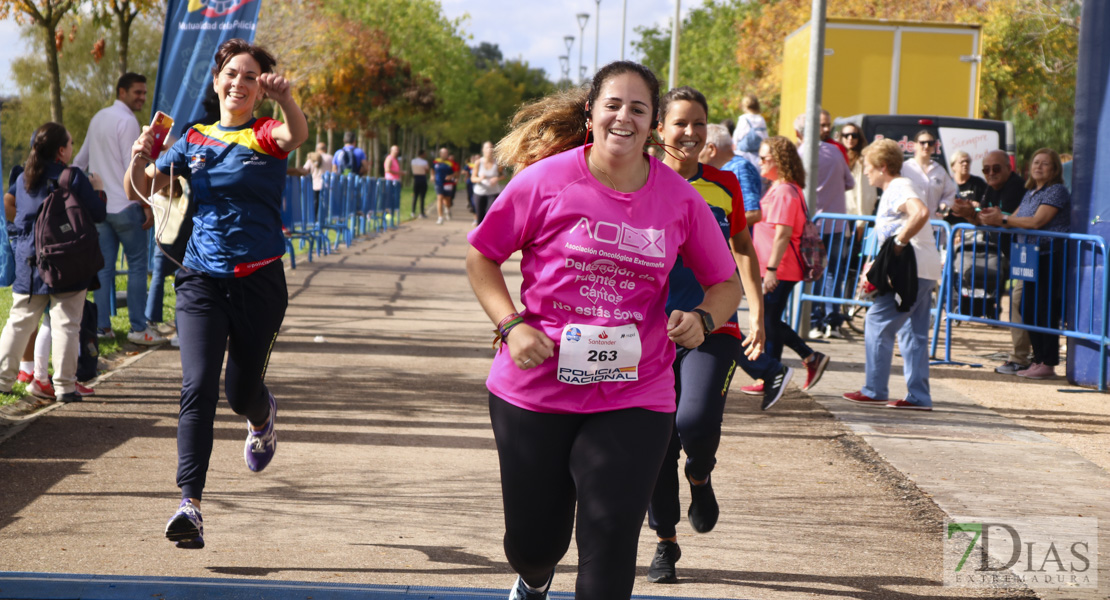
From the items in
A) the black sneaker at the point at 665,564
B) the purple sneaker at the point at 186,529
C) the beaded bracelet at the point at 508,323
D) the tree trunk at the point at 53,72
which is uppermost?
the tree trunk at the point at 53,72

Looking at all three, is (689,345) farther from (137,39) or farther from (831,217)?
(137,39)

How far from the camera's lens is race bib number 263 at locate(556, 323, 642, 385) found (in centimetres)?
314

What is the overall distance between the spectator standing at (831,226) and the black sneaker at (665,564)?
7706mm

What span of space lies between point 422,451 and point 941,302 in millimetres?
6398

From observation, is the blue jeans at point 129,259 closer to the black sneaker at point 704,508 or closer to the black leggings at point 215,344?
the black leggings at point 215,344

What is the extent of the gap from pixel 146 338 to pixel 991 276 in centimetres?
764

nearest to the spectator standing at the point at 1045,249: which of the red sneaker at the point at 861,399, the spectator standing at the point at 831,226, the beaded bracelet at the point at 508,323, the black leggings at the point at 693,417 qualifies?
the spectator standing at the point at 831,226

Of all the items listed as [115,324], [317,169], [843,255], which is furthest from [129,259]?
[317,169]

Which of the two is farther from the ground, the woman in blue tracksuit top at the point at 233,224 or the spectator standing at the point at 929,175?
the spectator standing at the point at 929,175

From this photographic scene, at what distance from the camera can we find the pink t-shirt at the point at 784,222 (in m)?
8.08

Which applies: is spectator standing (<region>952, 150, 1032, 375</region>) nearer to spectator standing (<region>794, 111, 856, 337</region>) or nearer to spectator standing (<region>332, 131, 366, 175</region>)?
spectator standing (<region>794, 111, 856, 337</region>)

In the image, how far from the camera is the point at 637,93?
329cm

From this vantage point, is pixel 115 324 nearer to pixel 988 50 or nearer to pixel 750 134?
pixel 750 134

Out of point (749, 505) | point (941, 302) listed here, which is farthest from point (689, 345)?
point (941, 302)
